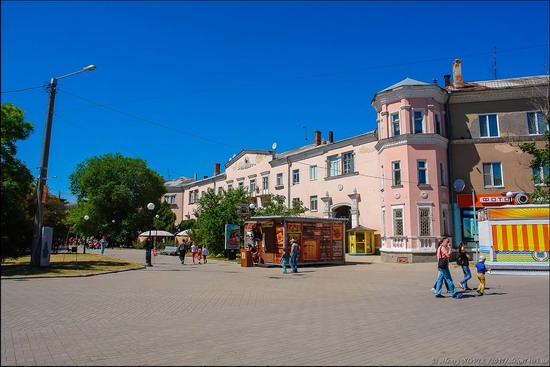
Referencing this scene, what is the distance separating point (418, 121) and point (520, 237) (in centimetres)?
1301

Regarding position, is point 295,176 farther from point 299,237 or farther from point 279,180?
point 299,237

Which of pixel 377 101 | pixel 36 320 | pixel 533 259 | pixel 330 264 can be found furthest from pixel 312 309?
pixel 377 101

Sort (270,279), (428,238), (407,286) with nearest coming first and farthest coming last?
(407,286)
(270,279)
(428,238)

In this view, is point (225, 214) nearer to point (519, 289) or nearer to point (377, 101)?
point (377, 101)

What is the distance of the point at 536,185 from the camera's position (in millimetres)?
29953

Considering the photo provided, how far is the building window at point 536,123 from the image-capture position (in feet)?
99.8

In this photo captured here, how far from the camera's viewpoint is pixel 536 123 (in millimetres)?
30531

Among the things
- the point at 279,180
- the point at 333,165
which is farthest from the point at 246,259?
the point at 279,180

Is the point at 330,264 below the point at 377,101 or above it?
below

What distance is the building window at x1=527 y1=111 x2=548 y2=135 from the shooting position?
30.4 meters

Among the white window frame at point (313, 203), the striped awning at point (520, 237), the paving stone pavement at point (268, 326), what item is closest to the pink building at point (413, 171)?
the striped awning at point (520, 237)

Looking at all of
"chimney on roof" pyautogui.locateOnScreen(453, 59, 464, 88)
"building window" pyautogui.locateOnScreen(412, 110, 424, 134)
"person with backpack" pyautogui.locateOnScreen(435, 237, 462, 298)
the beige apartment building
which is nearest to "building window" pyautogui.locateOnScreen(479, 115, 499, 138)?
the beige apartment building

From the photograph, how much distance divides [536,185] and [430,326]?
26.6 m

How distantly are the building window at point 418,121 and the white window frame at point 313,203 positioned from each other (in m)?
13.6
